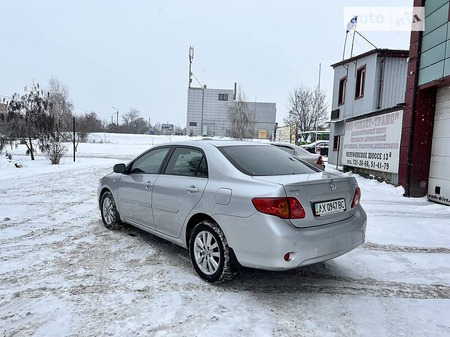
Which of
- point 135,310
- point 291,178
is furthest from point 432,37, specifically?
point 135,310

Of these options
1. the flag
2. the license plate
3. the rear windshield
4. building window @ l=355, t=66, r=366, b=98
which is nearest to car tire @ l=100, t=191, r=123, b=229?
the rear windshield

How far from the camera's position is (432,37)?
8414mm

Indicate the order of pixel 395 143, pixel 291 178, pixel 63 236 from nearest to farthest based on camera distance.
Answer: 1. pixel 291 178
2. pixel 63 236
3. pixel 395 143

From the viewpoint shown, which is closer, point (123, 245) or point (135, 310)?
point (135, 310)

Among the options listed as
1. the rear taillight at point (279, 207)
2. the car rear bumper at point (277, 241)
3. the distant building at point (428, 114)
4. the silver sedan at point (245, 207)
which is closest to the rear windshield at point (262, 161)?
the silver sedan at point (245, 207)

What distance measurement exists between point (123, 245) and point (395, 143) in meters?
8.93

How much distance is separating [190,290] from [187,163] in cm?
148

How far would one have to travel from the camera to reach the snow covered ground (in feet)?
9.02

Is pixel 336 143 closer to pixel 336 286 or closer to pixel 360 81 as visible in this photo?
pixel 360 81

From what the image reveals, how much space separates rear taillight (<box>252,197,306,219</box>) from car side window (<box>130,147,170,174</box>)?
1.92 meters

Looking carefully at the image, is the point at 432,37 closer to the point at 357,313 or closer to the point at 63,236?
the point at 357,313

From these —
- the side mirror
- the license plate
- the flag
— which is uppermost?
the flag

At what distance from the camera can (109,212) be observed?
5.45 meters

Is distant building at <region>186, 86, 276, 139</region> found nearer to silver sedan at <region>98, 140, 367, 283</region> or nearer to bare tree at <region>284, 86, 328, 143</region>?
bare tree at <region>284, 86, 328, 143</region>
